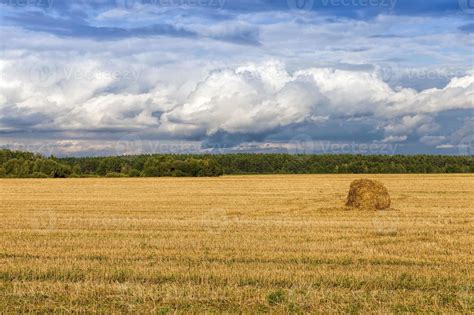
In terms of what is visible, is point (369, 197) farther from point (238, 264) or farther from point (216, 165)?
point (216, 165)

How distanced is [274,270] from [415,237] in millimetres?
6807

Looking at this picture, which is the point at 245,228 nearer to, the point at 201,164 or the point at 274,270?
the point at 274,270

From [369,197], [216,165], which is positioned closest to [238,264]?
[369,197]

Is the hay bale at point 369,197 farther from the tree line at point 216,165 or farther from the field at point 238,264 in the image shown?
the tree line at point 216,165

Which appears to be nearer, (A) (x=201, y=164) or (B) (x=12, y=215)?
(B) (x=12, y=215)

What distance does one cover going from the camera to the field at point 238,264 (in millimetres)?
9234

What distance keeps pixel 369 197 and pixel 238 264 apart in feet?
52.9

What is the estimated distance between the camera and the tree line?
83750 mm

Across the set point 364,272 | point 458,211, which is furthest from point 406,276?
point 458,211

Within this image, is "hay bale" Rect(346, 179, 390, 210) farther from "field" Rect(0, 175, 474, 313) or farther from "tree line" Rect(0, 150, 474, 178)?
"tree line" Rect(0, 150, 474, 178)

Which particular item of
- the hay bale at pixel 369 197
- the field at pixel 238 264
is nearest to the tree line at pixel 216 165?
the hay bale at pixel 369 197

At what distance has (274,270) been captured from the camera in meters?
11.4

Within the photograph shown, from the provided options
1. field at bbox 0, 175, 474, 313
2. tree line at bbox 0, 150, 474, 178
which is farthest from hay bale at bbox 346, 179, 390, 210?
tree line at bbox 0, 150, 474, 178

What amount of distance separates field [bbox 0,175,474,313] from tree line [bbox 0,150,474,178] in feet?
200
